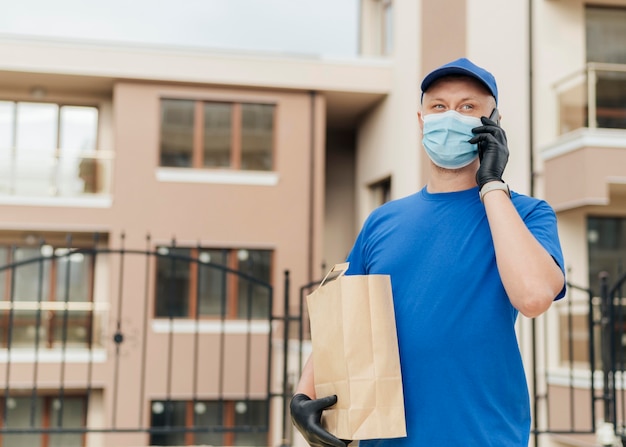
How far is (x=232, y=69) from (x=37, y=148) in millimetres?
4448

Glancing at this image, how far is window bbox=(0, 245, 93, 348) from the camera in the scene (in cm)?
1512

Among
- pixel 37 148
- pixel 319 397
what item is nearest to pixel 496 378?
pixel 319 397

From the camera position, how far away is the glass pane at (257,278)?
15641mm

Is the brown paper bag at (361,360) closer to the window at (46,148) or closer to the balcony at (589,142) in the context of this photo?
Answer: the balcony at (589,142)

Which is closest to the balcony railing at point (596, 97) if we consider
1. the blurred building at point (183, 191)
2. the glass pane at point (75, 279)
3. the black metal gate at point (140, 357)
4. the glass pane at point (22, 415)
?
the blurred building at point (183, 191)

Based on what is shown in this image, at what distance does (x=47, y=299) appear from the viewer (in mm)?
15875

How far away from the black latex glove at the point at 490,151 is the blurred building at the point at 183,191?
1168 centimetres

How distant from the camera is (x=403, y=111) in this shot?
612 inches

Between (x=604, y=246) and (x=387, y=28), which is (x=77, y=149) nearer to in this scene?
(x=387, y=28)

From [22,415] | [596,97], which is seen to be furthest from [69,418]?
[596,97]

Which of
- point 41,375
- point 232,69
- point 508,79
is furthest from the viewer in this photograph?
point 232,69

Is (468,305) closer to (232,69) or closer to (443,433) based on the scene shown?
(443,433)

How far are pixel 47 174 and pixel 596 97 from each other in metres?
10.1

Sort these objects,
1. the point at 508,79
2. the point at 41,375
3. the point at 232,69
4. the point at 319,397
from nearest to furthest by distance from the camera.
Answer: the point at 319,397 → the point at 508,79 → the point at 41,375 → the point at 232,69
